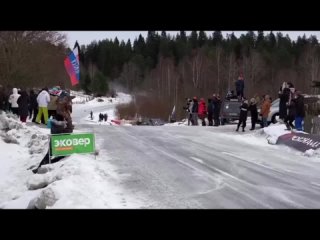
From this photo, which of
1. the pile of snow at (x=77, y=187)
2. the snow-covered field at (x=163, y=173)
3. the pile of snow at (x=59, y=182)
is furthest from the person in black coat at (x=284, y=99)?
the pile of snow at (x=77, y=187)

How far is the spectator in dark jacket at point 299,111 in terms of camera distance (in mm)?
19594

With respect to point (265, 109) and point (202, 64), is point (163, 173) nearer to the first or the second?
point (265, 109)

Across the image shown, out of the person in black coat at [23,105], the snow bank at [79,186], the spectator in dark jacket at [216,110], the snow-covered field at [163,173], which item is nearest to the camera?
the snow bank at [79,186]

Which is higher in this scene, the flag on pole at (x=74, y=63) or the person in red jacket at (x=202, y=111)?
the flag on pole at (x=74, y=63)

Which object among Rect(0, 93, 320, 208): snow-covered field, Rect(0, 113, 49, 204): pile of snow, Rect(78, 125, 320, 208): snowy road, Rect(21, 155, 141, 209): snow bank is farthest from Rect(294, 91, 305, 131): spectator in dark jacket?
Rect(0, 113, 49, 204): pile of snow

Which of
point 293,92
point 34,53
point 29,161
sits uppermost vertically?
point 34,53

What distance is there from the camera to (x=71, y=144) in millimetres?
13430

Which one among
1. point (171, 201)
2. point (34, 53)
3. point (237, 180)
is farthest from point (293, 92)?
point (34, 53)

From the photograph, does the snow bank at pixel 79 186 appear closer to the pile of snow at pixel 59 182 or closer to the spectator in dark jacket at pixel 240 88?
the pile of snow at pixel 59 182

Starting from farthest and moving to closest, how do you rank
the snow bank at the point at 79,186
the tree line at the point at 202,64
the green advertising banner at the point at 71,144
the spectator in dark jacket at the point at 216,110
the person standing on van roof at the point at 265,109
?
1. the tree line at the point at 202,64
2. the spectator in dark jacket at the point at 216,110
3. the person standing on van roof at the point at 265,109
4. the green advertising banner at the point at 71,144
5. the snow bank at the point at 79,186

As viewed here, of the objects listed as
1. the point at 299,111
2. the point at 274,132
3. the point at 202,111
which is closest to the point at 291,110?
the point at 299,111

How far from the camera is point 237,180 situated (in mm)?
12000
